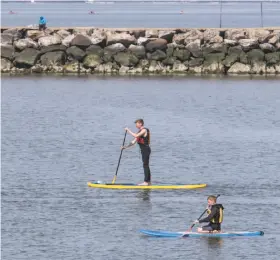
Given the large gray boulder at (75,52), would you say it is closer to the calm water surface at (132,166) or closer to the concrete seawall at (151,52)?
the concrete seawall at (151,52)

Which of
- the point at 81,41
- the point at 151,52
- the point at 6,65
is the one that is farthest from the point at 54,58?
the point at 151,52

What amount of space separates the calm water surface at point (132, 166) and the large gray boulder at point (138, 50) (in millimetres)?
4387

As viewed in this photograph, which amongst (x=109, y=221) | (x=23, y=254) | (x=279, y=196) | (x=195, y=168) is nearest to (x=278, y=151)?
(x=195, y=168)

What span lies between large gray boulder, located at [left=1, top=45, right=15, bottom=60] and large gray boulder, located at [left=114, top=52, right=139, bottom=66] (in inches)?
338

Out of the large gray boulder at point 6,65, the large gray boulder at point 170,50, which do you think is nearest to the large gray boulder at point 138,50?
the large gray boulder at point 170,50

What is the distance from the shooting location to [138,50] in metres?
83.1

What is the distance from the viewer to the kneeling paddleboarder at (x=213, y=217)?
31141mm

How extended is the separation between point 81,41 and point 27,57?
15.3 feet

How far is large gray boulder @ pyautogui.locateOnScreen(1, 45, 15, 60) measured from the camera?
84938 millimetres

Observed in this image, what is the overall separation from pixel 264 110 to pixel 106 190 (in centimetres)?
2900

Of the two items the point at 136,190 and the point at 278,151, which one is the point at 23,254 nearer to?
the point at 136,190

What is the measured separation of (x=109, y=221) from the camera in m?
33.6

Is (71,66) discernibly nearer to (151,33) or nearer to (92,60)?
(92,60)

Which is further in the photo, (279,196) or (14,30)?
(14,30)
